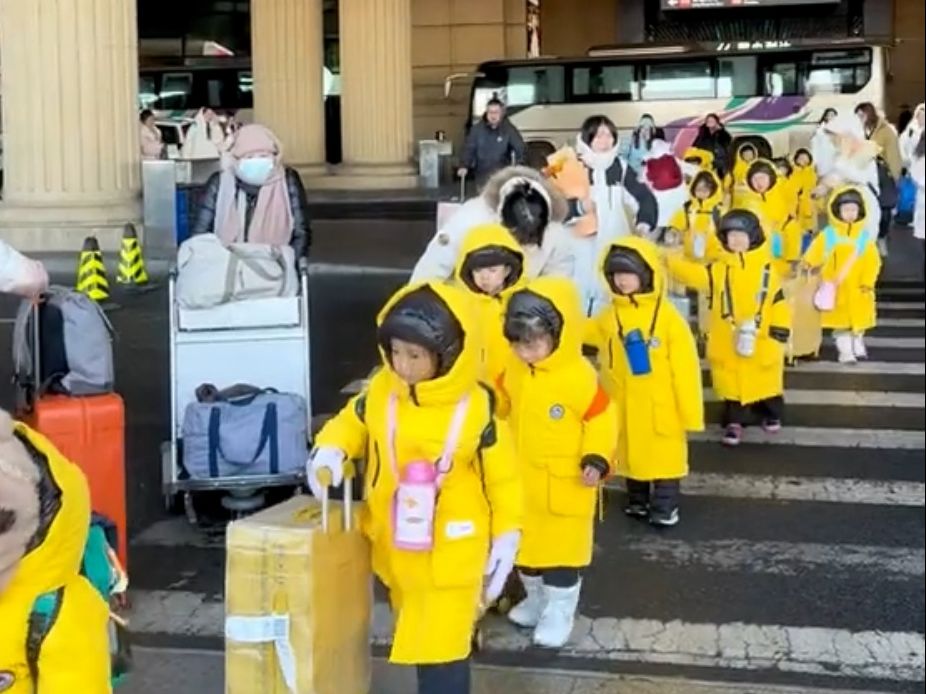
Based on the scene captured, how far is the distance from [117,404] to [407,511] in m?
1.71

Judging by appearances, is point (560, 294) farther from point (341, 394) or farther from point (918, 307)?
point (918, 307)

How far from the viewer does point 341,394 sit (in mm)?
9492

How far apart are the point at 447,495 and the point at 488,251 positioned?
191cm

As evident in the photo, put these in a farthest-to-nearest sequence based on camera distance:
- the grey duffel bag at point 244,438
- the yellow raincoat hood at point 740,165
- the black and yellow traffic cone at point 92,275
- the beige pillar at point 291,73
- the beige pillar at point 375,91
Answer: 1. the beige pillar at point 291,73
2. the beige pillar at point 375,91
3. the yellow raincoat hood at point 740,165
4. the black and yellow traffic cone at point 92,275
5. the grey duffel bag at point 244,438

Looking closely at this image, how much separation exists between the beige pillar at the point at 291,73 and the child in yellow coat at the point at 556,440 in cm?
2159

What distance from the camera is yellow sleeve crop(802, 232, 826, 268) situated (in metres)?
11.4

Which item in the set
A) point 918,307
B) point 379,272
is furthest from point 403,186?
point 918,307

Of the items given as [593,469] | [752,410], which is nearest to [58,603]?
[593,469]

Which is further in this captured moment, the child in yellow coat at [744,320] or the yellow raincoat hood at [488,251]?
the child in yellow coat at [744,320]

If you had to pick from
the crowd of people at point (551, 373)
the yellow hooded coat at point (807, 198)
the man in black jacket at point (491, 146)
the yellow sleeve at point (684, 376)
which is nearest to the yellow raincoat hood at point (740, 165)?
the yellow hooded coat at point (807, 198)

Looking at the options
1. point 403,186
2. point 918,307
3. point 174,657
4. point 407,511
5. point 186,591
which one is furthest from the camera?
point 403,186

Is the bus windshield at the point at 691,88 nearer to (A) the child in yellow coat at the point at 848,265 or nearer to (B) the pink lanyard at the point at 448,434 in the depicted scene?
(A) the child in yellow coat at the point at 848,265

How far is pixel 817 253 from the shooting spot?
11414 millimetres

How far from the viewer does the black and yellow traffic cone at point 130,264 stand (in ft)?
46.8
